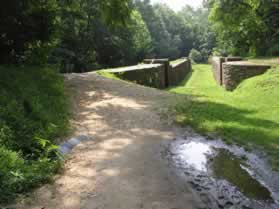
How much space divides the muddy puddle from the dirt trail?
21 cm

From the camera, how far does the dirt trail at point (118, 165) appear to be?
382cm

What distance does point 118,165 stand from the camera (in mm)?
4816

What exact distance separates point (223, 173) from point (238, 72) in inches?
420

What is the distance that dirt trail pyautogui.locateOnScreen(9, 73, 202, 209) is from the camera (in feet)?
12.5

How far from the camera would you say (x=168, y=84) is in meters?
18.8

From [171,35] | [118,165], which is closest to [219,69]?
[118,165]

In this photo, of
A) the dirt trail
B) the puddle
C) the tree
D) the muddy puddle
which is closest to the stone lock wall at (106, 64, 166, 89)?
the tree

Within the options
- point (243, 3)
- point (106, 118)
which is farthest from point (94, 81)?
point (243, 3)

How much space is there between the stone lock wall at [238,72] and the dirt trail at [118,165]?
21.6 ft

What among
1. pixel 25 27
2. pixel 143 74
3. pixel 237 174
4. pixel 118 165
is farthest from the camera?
pixel 143 74

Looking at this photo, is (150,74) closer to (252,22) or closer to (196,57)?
(252,22)

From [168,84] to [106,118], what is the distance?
11746 millimetres

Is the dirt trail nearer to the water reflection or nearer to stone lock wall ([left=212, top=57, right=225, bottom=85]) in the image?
the water reflection

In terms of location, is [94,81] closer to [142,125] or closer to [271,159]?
[142,125]
